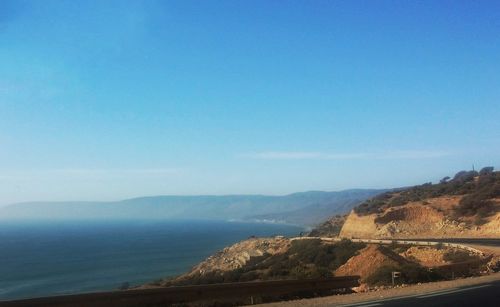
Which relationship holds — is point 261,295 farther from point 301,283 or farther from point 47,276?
point 47,276

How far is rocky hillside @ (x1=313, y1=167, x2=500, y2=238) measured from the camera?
55719mm

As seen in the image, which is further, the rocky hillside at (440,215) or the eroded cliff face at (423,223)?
the rocky hillside at (440,215)

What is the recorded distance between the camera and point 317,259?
3838 cm

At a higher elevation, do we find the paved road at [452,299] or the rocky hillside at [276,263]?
the paved road at [452,299]

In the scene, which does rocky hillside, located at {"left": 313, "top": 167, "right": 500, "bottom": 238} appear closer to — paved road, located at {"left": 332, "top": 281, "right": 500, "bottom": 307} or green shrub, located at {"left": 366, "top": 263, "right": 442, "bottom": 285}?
green shrub, located at {"left": 366, "top": 263, "right": 442, "bottom": 285}

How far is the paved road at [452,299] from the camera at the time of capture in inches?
472

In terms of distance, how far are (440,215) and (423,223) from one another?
2.25m

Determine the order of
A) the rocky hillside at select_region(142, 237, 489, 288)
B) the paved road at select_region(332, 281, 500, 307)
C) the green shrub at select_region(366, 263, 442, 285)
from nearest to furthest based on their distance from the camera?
the paved road at select_region(332, 281, 500, 307)
the green shrub at select_region(366, 263, 442, 285)
the rocky hillside at select_region(142, 237, 489, 288)

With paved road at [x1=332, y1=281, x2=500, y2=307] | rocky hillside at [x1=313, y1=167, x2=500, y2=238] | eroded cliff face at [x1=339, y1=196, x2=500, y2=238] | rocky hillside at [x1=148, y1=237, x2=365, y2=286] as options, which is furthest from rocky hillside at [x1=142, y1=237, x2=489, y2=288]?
rocky hillside at [x1=313, y1=167, x2=500, y2=238]

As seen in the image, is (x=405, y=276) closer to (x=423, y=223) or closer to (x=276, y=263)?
(x=276, y=263)

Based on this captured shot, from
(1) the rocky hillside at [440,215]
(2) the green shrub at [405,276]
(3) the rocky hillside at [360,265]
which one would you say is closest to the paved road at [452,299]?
(2) the green shrub at [405,276]

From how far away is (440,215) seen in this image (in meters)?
60.8

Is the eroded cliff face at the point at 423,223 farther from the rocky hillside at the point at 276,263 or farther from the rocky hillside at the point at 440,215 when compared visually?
the rocky hillside at the point at 276,263

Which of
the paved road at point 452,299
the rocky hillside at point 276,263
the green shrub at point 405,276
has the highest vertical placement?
the paved road at point 452,299
